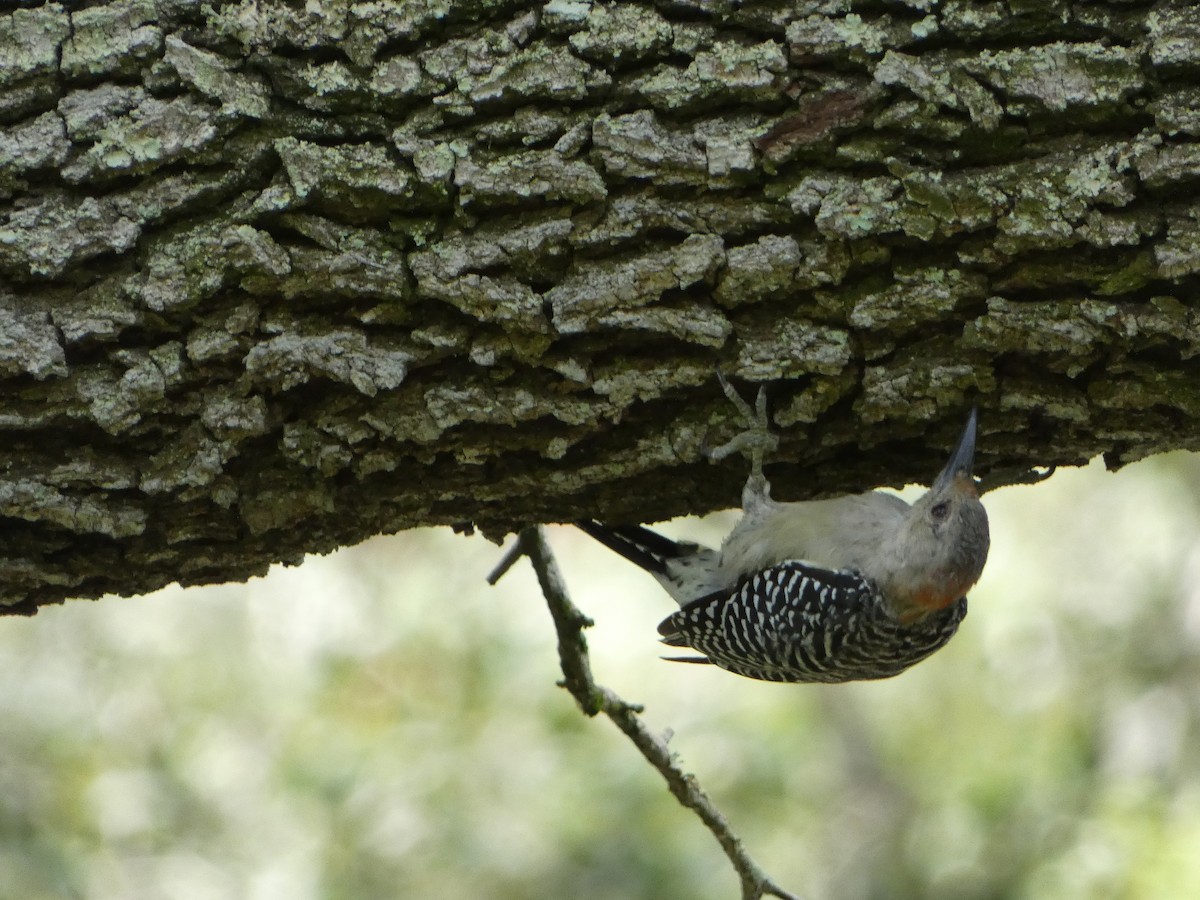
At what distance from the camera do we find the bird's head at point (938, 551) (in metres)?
3.83

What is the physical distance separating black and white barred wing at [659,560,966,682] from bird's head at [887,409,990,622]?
0.10 meters

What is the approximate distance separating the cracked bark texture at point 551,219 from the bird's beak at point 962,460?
0.31ft

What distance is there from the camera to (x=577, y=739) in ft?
22.3

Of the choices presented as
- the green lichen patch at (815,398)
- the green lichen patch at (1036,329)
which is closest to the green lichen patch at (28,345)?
the green lichen patch at (815,398)

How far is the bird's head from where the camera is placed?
383 centimetres

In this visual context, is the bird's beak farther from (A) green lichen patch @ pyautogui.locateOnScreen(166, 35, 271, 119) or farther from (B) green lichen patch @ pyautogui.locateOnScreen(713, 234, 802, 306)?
(A) green lichen patch @ pyautogui.locateOnScreen(166, 35, 271, 119)

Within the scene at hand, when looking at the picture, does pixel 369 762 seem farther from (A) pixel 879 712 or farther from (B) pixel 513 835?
(A) pixel 879 712

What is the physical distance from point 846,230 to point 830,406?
54 centimetres

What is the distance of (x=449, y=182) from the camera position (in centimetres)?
290

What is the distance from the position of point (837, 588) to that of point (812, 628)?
171mm

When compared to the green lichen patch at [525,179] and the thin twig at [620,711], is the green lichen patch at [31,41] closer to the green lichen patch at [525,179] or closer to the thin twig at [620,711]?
the green lichen patch at [525,179]

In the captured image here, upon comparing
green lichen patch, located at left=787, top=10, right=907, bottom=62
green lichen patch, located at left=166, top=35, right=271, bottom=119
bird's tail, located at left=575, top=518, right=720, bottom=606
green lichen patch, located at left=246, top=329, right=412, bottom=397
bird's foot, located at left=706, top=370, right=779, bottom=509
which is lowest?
green lichen patch, located at left=246, top=329, right=412, bottom=397

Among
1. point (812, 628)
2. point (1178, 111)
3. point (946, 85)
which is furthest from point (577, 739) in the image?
point (1178, 111)

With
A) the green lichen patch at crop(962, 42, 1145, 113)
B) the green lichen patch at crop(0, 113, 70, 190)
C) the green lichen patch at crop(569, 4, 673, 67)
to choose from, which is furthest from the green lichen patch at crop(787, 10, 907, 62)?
the green lichen patch at crop(0, 113, 70, 190)
